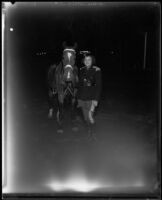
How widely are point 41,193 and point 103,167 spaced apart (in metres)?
0.79

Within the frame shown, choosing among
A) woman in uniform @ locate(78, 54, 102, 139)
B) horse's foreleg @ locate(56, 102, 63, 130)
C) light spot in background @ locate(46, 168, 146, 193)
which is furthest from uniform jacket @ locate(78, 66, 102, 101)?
light spot in background @ locate(46, 168, 146, 193)

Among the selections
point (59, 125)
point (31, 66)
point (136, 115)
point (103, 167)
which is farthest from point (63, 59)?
point (103, 167)

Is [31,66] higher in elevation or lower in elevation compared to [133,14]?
lower

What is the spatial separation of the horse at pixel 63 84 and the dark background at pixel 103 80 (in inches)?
3.3

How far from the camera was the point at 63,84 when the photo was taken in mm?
4266

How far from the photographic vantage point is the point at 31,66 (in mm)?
4230

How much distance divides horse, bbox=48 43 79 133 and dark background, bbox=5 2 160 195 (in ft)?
0.27

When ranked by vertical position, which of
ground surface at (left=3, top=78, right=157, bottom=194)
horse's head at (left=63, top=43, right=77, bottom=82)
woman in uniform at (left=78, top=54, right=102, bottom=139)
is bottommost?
ground surface at (left=3, top=78, right=157, bottom=194)

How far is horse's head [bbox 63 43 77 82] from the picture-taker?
164 inches

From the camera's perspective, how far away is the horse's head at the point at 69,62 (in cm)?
418

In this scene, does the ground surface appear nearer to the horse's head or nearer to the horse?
the horse

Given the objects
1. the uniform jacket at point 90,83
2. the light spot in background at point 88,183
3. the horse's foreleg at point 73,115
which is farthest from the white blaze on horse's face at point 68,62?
the light spot in background at point 88,183

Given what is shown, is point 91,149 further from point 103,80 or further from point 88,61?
point 88,61

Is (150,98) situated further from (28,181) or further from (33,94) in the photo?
(28,181)
